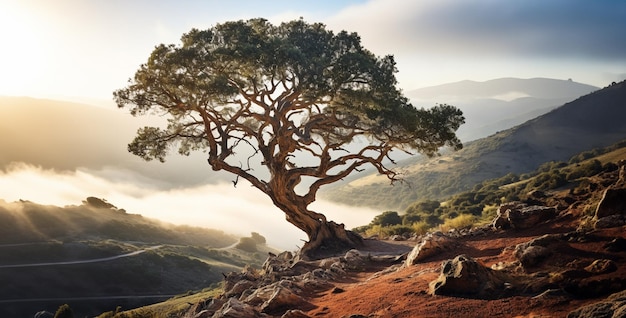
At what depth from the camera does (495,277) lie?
9203 millimetres

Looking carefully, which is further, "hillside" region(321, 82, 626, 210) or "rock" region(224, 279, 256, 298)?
"hillside" region(321, 82, 626, 210)

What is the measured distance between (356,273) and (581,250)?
25.8 ft

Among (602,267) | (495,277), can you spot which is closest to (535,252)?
(495,277)

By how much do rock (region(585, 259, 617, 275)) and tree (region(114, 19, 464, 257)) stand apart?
12.7 meters

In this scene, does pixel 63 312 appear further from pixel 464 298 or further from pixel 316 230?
pixel 464 298

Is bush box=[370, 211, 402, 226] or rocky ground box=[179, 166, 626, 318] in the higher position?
rocky ground box=[179, 166, 626, 318]

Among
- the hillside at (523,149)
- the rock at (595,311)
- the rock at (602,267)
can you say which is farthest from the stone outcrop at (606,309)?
the hillside at (523,149)

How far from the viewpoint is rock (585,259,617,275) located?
8156mm

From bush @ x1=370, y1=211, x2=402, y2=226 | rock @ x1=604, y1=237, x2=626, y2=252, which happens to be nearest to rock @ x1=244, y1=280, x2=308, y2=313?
rock @ x1=604, y1=237, x2=626, y2=252

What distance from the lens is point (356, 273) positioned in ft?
52.0

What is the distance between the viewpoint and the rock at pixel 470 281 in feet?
28.9

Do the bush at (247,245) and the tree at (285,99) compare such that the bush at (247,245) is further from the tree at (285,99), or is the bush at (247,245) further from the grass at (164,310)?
the tree at (285,99)

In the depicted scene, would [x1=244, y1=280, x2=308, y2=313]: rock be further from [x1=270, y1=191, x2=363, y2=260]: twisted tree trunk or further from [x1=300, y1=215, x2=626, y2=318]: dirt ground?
[x1=270, y1=191, x2=363, y2=260]: twisted tree trunk

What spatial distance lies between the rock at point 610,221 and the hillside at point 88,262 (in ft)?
195
